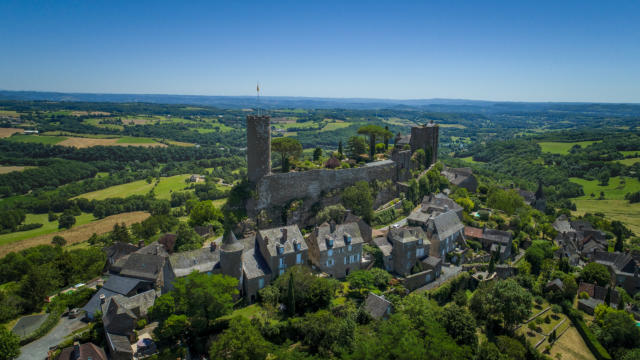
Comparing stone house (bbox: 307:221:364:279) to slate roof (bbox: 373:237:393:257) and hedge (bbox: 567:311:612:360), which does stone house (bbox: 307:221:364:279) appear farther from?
hedge (bbox: 567:311:612:360)

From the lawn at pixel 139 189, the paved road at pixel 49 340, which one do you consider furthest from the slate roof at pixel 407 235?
the lawn at pixel 139 189

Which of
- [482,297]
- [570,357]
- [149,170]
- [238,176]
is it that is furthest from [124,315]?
[149,170]

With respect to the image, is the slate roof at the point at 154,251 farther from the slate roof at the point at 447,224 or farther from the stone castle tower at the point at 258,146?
the slate roof at the point at 447,224

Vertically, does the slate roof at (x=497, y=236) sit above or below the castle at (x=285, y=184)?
below

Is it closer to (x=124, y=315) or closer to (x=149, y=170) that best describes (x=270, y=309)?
(x=124, y=315)

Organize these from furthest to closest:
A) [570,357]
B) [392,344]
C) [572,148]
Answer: [572,148]
[570,357]
[392,344]

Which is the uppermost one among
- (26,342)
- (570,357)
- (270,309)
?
(270,309)
